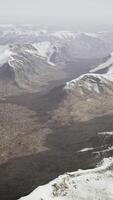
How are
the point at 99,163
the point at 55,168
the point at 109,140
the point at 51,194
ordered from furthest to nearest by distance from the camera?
the point at 109,140 < the point at 55,168 < the point at 99,163 < the point at 51,194

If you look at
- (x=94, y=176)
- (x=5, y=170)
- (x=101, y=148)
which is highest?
(x=94, y=176)

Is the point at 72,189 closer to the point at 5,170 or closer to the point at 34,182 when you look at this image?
the point at 34,182

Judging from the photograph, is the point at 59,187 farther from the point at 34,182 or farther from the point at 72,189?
the point at 34,182

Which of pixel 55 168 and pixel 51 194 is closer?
pixel 51 194

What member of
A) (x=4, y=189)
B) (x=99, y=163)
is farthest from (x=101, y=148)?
(x=4, y=189)

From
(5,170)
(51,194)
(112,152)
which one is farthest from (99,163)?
(5,170)

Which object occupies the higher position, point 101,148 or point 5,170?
point 101,148

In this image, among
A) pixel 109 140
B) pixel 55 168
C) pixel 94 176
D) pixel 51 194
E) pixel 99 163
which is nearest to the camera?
pixel 51 194
